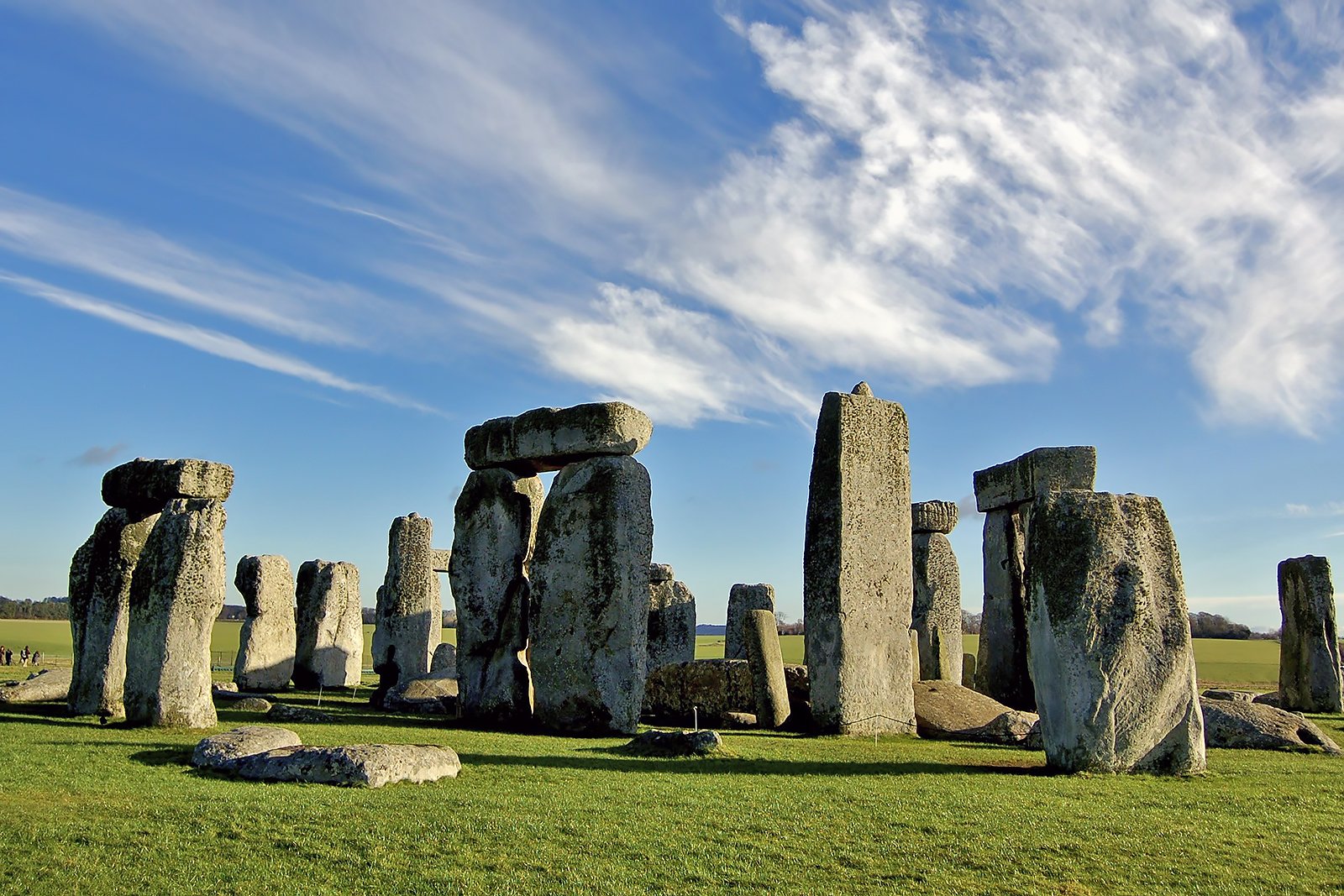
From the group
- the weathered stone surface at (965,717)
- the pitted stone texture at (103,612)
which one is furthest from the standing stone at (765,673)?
the pitted stone texture at (103,612)

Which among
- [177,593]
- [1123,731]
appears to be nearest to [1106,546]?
[1123,731]

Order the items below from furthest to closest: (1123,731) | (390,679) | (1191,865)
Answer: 1. (390,679)
2. (1123,731)
3. (1191,865)

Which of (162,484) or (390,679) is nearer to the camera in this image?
(162,484)

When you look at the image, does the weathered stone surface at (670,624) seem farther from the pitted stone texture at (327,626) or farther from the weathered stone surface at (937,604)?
the pitted stone texture at (327,626)

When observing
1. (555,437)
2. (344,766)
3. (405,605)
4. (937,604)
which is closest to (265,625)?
(405,605)

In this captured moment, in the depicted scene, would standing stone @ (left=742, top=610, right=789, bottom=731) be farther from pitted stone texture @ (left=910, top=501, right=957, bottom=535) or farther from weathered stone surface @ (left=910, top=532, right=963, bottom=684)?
pitted stone texture @ (left=910, top=501, right=957, bottom=535)

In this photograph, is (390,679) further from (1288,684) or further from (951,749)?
(1288,684)

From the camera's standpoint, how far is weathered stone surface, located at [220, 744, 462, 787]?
7.24 meters

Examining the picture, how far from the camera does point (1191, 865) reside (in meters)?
5.43

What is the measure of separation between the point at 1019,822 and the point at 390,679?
16.0 meters

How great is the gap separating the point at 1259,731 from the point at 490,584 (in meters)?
9.18

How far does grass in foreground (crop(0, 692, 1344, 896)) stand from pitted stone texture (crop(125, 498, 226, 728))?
1.35 meters

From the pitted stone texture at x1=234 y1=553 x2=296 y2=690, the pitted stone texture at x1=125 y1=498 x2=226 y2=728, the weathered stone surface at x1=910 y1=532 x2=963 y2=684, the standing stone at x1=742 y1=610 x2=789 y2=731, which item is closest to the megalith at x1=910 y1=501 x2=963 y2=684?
the weathered stone surface at x1=910 y1=532 x2=963 y2=684

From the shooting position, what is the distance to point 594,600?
12.2 metres
